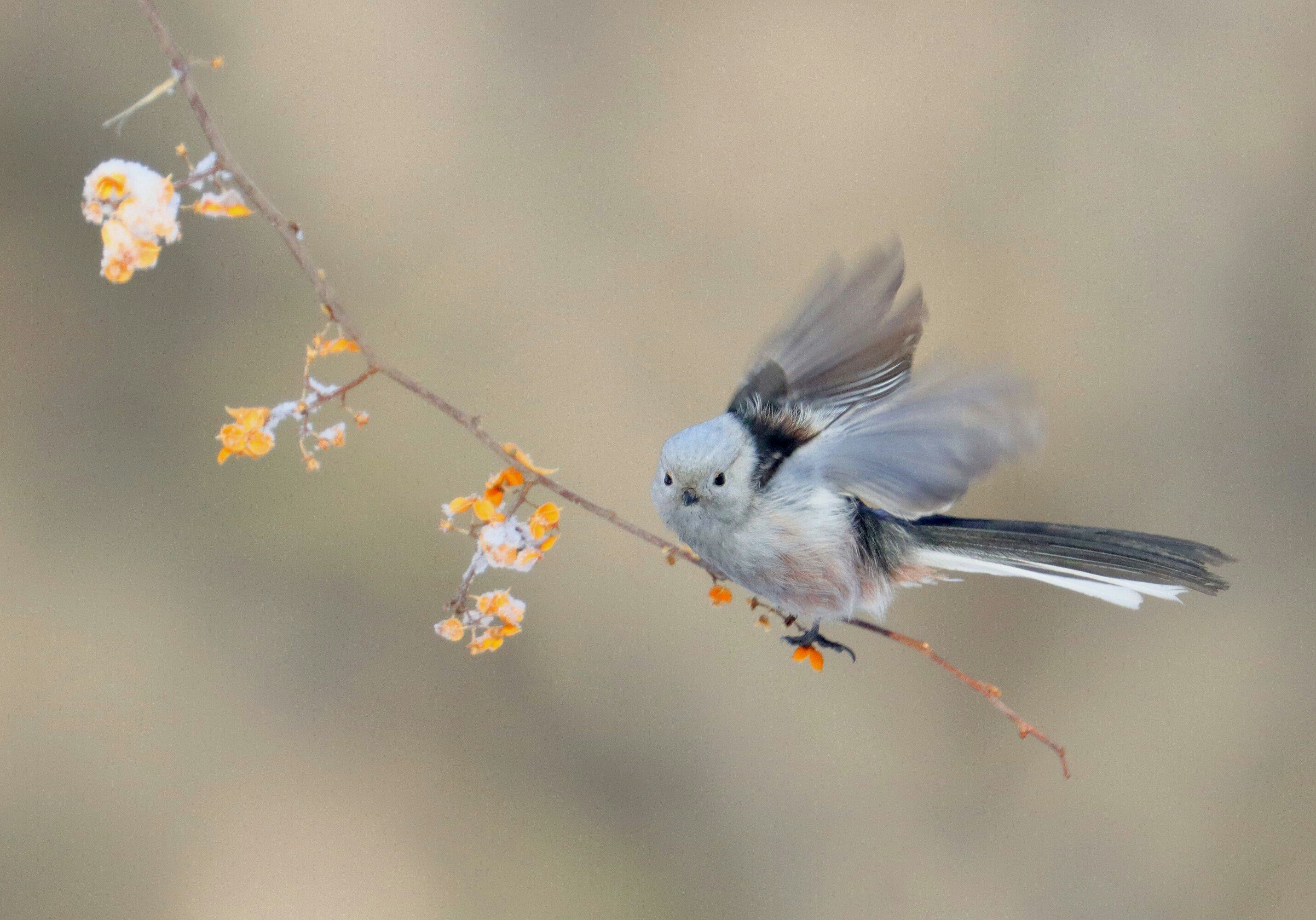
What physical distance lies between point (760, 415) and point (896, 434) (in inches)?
7.7

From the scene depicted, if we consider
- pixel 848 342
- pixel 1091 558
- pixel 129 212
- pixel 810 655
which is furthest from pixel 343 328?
pixel 1091 558

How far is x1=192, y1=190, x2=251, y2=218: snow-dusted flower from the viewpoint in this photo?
701 millimetres

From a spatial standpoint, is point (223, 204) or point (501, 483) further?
point (501, 483)

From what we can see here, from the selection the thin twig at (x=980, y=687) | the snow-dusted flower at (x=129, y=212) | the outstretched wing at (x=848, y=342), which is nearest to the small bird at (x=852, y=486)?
the outstretched wing at (x=848, y=342)

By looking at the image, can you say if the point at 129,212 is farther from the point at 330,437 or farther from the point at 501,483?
the point at 501,483

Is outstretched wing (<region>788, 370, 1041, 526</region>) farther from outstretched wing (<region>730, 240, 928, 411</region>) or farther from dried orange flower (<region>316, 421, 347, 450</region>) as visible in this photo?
dried orange flower (<region>316, 421, 347, 450</region>)

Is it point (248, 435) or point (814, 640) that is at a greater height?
point (814, 640)

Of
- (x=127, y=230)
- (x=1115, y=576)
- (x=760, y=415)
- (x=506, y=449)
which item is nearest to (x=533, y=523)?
(x=506, y=449)

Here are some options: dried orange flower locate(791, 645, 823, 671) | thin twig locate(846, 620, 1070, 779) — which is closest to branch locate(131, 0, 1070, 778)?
thin twig locate(846, 620, 1070, 779)

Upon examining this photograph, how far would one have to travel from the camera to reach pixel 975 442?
72 cm

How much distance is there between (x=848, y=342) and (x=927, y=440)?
0.13 meters

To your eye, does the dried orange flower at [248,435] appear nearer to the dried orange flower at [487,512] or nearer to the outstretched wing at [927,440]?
the dried orange flower at [487,512]

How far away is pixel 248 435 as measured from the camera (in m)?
0.77

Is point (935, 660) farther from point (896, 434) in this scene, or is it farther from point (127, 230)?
point (127, 230)
